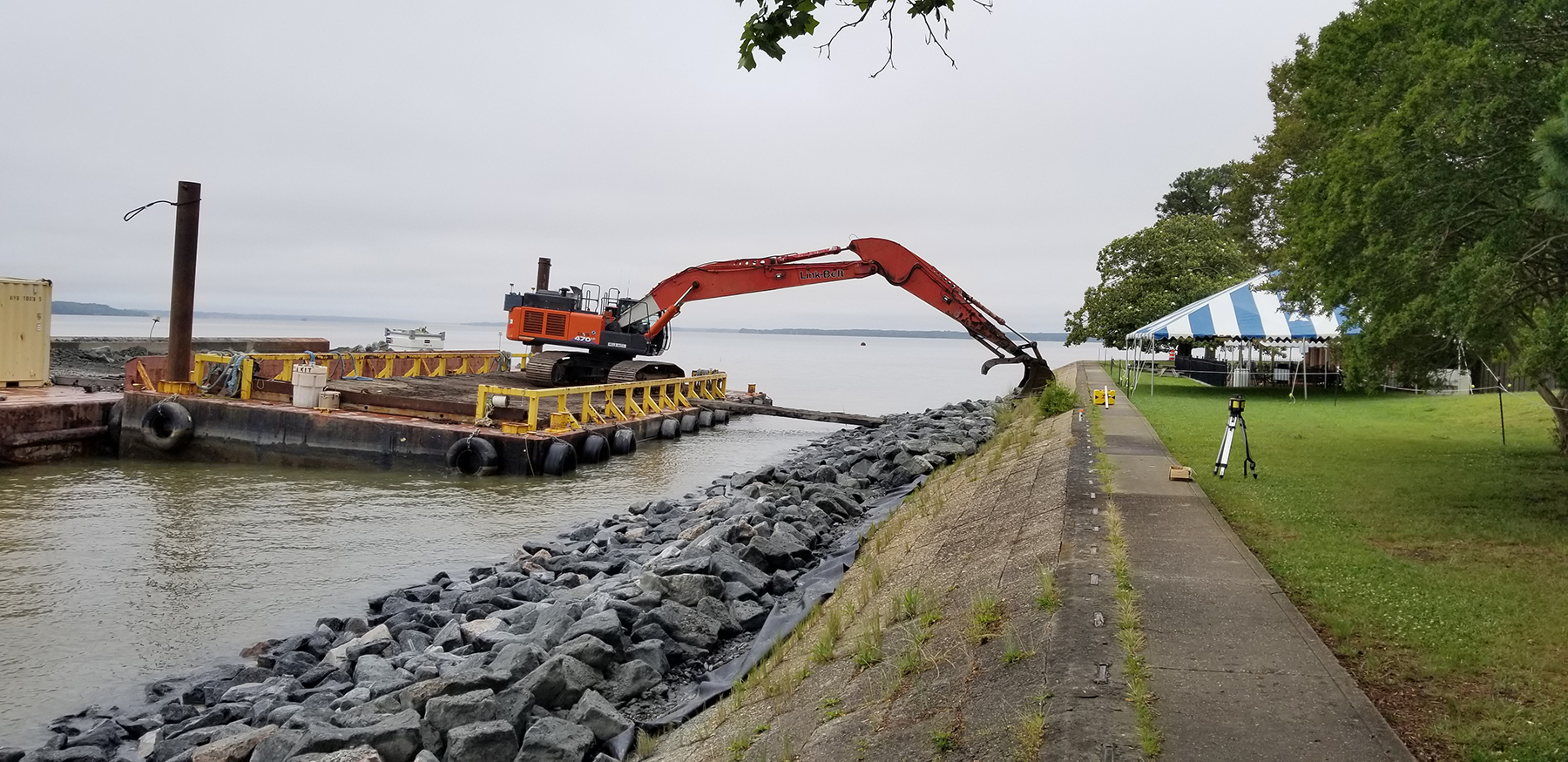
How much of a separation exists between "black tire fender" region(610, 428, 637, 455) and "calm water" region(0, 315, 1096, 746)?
1.23 ft

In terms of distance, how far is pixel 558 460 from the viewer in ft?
64.1

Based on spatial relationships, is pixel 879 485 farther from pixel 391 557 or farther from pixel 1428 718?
pixel 1428 718

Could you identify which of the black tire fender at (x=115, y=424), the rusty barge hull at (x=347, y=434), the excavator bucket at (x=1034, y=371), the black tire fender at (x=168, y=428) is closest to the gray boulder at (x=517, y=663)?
the rusty barge hull at (x=347, y=434)

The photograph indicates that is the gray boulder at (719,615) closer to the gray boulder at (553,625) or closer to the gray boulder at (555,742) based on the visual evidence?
the gray boulder at (553,625)

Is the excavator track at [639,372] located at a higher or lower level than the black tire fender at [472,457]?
higher

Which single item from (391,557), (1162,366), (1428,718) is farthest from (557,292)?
(1162,366)

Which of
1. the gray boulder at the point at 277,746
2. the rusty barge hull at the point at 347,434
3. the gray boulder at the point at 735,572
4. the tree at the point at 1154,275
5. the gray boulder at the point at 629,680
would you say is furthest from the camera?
the tree at the point at 1154,275

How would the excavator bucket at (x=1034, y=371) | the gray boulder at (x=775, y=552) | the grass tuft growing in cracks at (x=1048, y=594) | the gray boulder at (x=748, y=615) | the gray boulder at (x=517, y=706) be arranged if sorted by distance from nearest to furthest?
the gray boulder at (x=517, y=706) < the grass tuft growing in cracks at (x=1048, y=594) < the gray boulder at (x=748, y=615) < the gray boulder at (x=775, y=552) < the excavator bucket at (x=1034, y=371)

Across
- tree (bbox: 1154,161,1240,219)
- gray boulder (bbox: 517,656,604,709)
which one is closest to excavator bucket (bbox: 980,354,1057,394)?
gray boulder (bbox: 517,656,604,709)

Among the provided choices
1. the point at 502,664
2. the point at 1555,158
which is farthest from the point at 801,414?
the point at 1555,158

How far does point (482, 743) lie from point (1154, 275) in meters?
37.6

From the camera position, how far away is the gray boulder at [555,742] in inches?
218

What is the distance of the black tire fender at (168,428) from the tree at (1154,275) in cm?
2983

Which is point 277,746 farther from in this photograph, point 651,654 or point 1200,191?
point 1200,191
